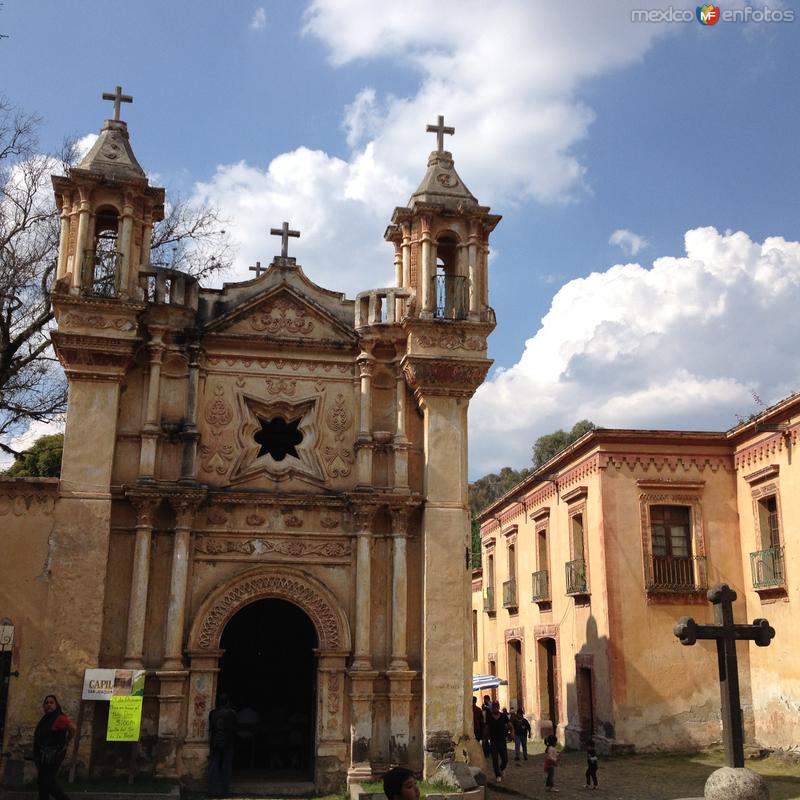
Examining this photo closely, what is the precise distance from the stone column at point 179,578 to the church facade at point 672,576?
9.98 meters

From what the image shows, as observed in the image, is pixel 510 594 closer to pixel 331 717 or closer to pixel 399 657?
pixel 399 657

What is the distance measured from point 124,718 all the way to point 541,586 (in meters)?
14.2

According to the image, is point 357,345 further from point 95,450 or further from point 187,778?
point 187,778

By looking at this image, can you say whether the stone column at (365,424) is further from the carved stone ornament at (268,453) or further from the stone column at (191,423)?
the stone column at (191,423)

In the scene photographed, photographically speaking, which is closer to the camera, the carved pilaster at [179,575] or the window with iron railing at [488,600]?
the carved pilaster at [179,575]

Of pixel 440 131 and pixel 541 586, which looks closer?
pixel 440 131

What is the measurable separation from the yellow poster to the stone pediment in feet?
20.5

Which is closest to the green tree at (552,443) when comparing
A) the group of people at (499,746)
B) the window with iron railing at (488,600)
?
the window with iron railing at (488,600)

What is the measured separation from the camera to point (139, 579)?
581 inches

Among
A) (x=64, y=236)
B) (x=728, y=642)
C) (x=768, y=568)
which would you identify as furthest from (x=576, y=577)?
(x=64, y=236)

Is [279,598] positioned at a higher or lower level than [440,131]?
lower

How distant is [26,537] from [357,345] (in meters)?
6.30

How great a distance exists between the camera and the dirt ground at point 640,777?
15912mm

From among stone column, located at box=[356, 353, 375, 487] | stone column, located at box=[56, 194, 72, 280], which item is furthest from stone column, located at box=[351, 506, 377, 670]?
stone column, located at box=[56, 194, 72, 280]
